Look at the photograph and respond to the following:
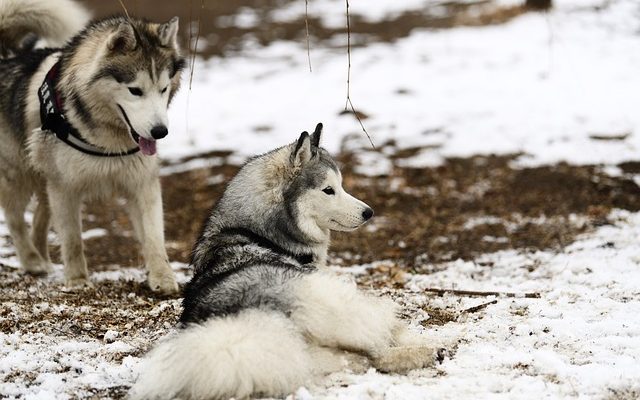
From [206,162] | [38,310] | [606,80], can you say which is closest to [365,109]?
[206,162]

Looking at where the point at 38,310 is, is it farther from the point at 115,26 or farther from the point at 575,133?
the point at 575,133

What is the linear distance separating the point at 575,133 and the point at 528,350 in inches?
288

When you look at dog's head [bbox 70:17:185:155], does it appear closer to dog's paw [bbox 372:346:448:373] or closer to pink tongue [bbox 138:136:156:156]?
pink tongue [bbox 138:136:156:156]

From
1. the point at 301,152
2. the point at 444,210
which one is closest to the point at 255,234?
the point at 301,152

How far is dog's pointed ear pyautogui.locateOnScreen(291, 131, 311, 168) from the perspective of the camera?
4.90 meters

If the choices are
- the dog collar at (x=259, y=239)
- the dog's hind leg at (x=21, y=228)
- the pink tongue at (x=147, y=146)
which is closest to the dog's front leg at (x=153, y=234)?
the pink tongue at (x=147, y=146)

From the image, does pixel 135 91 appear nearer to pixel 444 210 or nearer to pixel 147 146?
pixel 147 146

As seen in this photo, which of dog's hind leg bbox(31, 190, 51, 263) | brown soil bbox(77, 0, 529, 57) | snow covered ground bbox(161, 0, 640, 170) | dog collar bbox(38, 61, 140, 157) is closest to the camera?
dog collar bbox(38, 61, 140, 157)

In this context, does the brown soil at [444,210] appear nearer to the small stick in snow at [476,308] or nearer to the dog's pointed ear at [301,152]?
Answer: the small stick in snow at [476,308]

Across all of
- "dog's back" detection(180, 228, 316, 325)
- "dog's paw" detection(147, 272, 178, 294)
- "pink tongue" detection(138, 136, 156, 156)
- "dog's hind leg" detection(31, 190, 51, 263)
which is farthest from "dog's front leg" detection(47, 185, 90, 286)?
"dog's back" detection(180, 228, 316, 325)

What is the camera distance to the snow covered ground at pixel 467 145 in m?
3.94

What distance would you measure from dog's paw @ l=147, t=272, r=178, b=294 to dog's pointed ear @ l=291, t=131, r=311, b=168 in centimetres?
187

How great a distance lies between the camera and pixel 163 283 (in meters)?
6.18

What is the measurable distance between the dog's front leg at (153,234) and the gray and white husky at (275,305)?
130 cm
